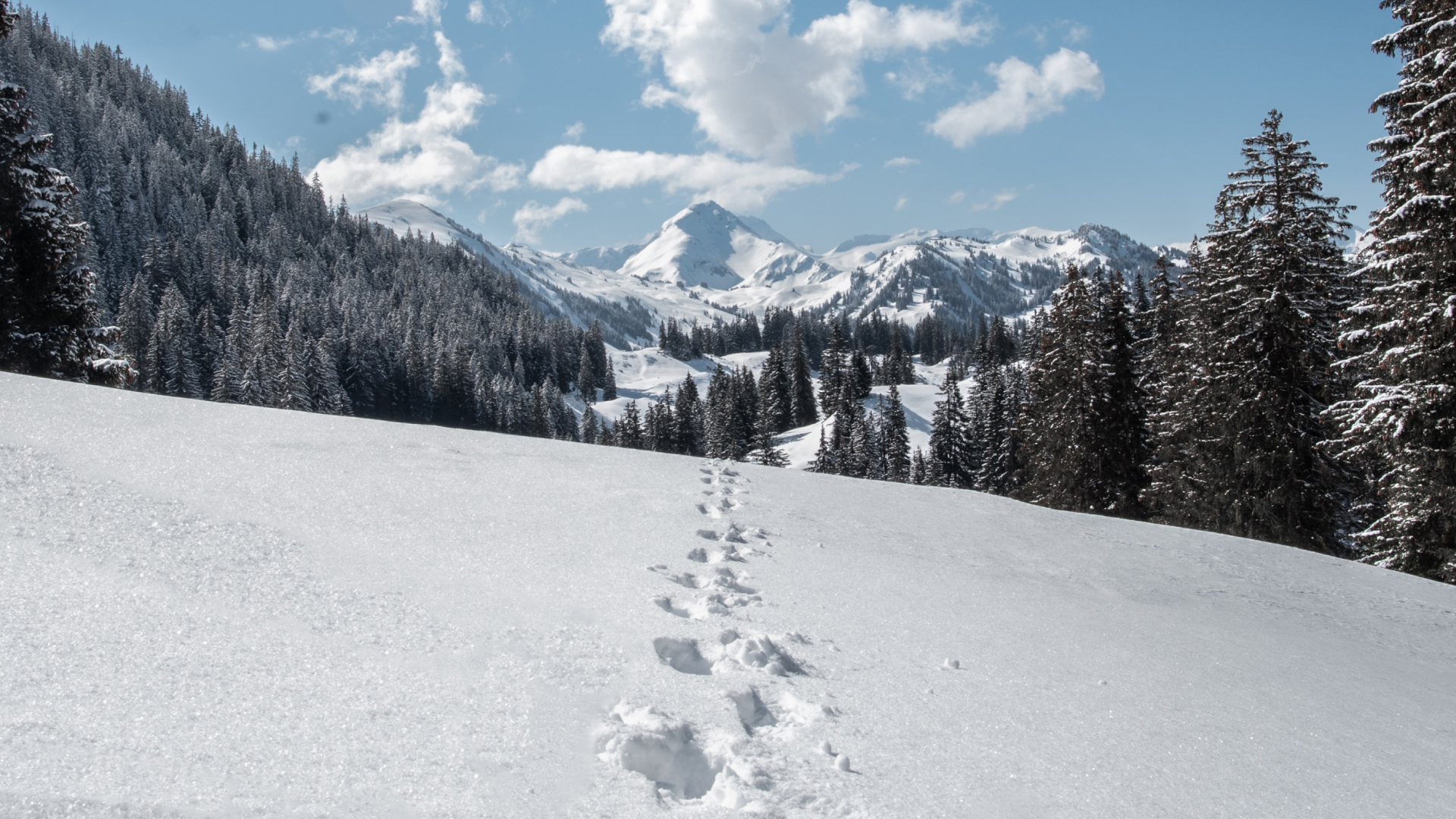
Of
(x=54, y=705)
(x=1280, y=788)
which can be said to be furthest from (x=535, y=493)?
(x=1280, y=788)

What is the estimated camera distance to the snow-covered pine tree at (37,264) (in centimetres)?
1419

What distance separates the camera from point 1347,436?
14828 mm

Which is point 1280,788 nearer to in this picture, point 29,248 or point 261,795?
point 261,795

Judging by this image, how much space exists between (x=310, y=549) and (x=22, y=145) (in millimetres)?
15600

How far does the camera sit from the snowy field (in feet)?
10.7

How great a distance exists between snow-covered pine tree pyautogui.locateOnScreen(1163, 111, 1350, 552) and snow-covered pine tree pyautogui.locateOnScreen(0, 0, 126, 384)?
27.4 meters

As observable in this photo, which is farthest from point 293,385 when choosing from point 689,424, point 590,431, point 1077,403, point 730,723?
point 730,723

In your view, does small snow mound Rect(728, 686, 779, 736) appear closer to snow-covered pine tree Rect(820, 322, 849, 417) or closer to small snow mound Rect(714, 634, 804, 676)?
small snow mound Rect(714, 634, 804, 676)

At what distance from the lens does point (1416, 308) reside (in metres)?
13.5

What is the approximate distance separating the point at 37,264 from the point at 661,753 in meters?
18.3

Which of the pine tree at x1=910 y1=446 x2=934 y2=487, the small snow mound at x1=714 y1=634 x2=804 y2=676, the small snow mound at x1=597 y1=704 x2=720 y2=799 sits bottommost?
the small snow mound at x1=597 y1=704 x2=720 y2=799

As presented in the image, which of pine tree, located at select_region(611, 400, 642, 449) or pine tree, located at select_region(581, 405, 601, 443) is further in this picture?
pine tree, located at select_region(581, 405, 601, 443)

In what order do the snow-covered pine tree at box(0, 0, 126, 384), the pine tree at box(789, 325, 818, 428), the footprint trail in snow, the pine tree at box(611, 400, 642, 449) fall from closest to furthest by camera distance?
the footprint trail in snow, the snow-covered pine tree at box(0, 0, 126, 384), the pine tree at box(611, 400, 642, 449), the pine tree at box(789, 325, 818, 428)

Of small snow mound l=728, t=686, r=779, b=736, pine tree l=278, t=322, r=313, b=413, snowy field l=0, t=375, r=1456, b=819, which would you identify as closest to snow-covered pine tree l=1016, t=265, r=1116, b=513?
snowy field l=0, t=375, r=1456, b=819
